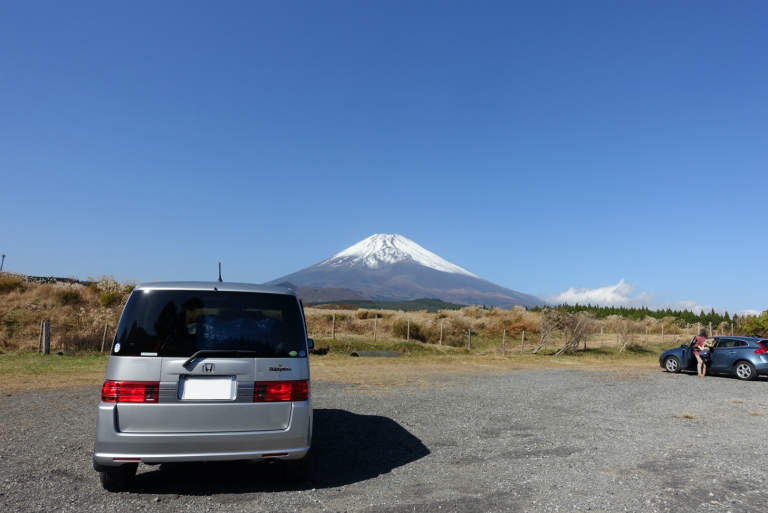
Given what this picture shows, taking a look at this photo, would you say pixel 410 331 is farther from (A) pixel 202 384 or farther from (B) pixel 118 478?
(A) pixel 202 384

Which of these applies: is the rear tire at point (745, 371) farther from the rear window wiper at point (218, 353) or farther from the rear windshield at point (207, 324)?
the rear window wiper at point (218, 353)

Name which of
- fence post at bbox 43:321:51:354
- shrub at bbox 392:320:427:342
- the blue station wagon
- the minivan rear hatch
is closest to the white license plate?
the minivan rear hatch

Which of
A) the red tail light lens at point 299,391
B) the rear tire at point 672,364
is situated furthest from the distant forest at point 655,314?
the red tail light lens at point 299,391

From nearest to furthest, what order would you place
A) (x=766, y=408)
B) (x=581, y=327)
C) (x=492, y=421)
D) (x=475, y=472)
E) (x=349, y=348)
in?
(x=475, y=472) → (x=492, y=421) → (x=766, y=408) → (x=349, y=348) → (x=581, y=327)

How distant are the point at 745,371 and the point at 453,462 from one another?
1372cm

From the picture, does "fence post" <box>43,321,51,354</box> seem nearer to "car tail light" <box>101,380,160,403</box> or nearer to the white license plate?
"car tail light" <box>101,380,160,403</box>

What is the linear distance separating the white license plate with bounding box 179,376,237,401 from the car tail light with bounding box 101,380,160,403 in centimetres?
22

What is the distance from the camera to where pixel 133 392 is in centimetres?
439

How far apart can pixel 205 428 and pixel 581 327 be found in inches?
1099

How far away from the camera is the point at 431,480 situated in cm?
516

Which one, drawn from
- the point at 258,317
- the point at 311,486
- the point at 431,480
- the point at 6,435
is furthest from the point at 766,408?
the point at 6,435

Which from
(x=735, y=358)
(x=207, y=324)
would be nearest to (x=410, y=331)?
(x=735, y=358)

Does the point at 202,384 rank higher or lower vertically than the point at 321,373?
higher

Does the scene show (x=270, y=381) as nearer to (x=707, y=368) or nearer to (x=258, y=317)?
(x=258, y=317)
